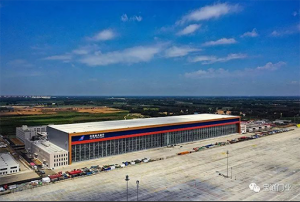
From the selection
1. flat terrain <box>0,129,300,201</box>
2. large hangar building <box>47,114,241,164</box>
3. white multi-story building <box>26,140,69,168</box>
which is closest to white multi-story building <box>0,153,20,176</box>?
white multi-story building <box>26,140,69,168</box>

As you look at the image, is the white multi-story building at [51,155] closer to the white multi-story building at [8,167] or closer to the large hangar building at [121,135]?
the large hangar building at [121,135]

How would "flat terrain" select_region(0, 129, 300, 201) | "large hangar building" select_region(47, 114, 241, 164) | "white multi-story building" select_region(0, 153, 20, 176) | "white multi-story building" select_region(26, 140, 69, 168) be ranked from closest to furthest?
"flat terrain" select_region(0, 129, 300, 201) → "white multi-story building" select_region(0, 153, 20, 176) → "white multi-story building" select_region(26, 140, 69, 168) → "large hangar building" select_region(47, 114, 241, 164)

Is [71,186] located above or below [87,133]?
Result: below

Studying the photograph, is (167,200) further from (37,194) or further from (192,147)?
(192,147)

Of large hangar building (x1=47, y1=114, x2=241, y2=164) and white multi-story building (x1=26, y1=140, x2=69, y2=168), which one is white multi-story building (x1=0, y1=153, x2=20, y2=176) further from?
large hangar building (x1=47, y1=114, x2=241, y2=164)

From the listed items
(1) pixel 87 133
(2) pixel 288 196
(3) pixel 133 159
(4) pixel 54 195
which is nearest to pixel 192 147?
(3) pixel 133 159
